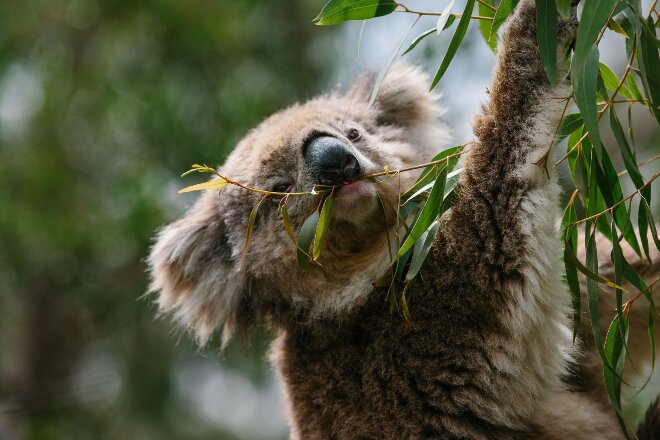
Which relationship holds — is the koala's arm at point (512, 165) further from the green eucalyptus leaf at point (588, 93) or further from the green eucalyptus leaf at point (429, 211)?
the green eucalyptus leaf at point (588, 93)

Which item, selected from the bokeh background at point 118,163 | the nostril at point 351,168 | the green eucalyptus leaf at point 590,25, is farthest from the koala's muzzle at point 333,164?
the bokeh background at point 118,163

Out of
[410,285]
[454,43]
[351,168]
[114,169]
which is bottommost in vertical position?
[410,285]

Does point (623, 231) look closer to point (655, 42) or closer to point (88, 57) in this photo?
point (655, 42)

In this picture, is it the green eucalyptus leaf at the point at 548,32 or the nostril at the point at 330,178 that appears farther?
the nostril at the point at 330,178

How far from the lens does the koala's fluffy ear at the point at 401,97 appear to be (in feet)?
13.6

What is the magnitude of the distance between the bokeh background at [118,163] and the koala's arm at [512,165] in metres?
3.17

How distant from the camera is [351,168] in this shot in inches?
121

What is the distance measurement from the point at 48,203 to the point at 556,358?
653cm

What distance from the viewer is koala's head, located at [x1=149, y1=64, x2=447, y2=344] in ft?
10.6

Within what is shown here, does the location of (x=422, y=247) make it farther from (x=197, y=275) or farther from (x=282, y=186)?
(x=197, y=275)

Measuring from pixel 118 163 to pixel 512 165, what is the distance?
606cm

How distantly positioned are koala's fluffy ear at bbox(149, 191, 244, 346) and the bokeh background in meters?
2.41

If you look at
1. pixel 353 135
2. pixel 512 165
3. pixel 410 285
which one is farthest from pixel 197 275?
pixel 512 165

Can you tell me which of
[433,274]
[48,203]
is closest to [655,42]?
[433,274]
